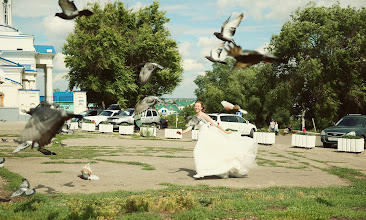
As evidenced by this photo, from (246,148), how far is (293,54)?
→ 2880cm

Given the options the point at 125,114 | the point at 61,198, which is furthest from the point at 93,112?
the point at 61,198

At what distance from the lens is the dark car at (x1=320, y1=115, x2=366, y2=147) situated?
67.6 feet

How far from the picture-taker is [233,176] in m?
10.1

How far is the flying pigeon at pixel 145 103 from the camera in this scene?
5527 millimetres

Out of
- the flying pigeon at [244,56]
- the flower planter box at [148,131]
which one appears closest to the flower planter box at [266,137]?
the flower planter box at [148,131]

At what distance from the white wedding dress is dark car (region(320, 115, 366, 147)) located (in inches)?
467

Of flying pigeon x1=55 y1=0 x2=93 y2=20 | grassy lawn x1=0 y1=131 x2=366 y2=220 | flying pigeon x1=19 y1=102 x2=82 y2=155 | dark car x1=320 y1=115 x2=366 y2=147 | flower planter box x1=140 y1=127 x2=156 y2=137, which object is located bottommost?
grassy lawn x1=0 y1=131 x2=366 y2=220

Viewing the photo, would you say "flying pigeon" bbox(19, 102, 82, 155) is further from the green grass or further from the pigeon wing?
the green grass

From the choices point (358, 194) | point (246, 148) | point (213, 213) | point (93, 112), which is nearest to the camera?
point (213, 213)

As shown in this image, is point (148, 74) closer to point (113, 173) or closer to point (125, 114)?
point (113, 173)

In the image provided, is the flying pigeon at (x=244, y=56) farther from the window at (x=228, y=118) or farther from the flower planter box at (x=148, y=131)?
the window at (x=228, y=118)

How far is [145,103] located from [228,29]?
6.06 ft

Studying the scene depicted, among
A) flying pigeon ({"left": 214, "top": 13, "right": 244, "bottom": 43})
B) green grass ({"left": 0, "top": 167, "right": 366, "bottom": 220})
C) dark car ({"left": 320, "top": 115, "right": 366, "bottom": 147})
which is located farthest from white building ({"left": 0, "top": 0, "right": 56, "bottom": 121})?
flying pigeon ({"left": 214, "top": 13, "right": 244, "bottom": 43})

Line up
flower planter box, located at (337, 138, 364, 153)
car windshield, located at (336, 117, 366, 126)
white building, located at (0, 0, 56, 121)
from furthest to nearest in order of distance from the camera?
white building, located at (0, 0, 56, 121)
car windshield, located at (336, 117, 366, 126)
flower planter box, located at (337, 138, 364, 153)
